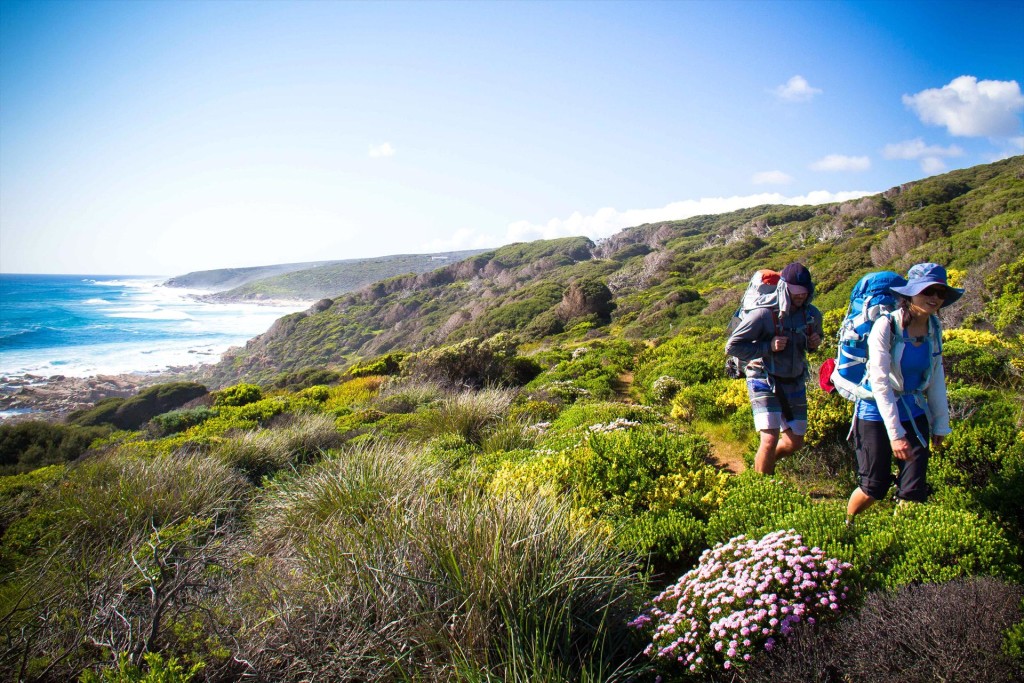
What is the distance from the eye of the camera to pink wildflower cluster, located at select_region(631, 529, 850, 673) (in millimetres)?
2178

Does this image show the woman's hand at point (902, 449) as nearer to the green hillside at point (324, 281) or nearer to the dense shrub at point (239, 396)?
the dense shrub at point (239, 396)

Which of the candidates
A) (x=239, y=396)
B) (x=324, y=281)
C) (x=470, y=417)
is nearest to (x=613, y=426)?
(x=470, y=417)

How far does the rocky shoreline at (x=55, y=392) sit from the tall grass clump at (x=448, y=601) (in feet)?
69.5

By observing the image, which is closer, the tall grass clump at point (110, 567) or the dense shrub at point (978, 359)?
the tall grass clump at point (110, 567)

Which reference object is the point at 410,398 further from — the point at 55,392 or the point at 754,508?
the point at 55,392

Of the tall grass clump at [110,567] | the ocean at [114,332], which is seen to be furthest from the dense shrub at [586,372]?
the ocean at [114,332]

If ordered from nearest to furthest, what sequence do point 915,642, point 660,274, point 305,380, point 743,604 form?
point 915,642
point 743,604
point 305,380
point 660,274

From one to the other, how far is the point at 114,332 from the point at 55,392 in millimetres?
44298

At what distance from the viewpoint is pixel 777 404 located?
12.1 ft

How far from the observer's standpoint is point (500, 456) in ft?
18.3

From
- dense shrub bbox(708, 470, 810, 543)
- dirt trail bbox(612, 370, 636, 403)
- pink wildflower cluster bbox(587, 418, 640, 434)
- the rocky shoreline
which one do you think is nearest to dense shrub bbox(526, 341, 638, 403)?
dirt trail bbox(612, 370, 636, 403)

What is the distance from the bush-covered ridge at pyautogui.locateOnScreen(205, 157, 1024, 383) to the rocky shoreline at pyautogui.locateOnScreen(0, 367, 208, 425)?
13425mm

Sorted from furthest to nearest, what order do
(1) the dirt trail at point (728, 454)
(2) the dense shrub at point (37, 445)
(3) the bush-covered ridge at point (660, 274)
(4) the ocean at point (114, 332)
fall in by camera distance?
(4) the ocean at point (114, 332) → (3) the bush-covered ridge at point (660, 274) → (2) the dense shrub at point (37, 445) → (1) the dirt trail at point (728, 454)

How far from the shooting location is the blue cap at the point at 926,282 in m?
2.67
